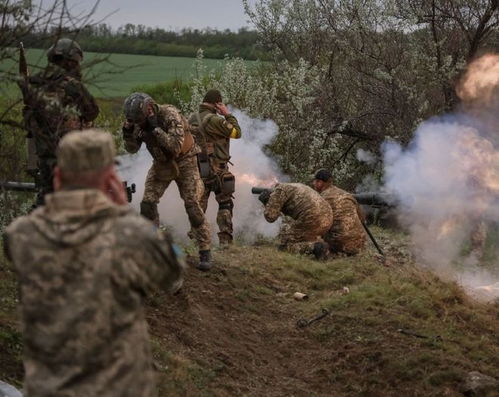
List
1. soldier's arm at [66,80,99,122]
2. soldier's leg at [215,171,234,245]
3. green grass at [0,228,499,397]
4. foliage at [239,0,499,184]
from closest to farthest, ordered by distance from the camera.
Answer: soldier's arm at [66,80,99,122] → green grass at [0,228,499,397] → soldier's leg at [215,171,234,245] → foliage at [239,0,499,184]

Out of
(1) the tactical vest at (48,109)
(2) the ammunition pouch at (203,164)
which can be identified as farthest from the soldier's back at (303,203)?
(1) the tactical vest at (48,109)

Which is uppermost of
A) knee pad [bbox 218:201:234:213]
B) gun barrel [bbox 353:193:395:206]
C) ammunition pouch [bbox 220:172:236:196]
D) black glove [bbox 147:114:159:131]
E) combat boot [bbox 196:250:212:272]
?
black glove [bbox 147:114:159:131]

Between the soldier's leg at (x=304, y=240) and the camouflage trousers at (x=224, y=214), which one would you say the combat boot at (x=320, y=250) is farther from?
the camouflage trousers at (x=224, y=214)

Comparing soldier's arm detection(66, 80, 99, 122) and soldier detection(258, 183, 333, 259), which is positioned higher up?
soldier's arm detection(66, 80, 99, 122)

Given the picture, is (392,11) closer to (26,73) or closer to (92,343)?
(26,73)

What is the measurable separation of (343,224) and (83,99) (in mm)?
6381

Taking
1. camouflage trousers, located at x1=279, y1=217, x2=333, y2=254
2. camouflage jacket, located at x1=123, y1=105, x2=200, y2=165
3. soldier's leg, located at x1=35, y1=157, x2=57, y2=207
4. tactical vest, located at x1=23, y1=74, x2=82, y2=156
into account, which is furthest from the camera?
camouflage trousers, located at x1=279, y1=217, x2=333, y2=254

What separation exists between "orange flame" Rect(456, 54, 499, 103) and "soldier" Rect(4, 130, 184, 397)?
13712 mm

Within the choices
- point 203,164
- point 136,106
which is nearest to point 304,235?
point 203,164

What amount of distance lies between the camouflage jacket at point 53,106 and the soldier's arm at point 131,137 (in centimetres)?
168

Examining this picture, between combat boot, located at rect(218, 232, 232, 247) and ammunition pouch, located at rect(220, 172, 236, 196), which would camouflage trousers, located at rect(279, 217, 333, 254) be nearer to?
combat boot, located at rect(218, 232, 232, 247)

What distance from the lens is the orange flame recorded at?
54.9 ft

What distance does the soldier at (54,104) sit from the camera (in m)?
5.91

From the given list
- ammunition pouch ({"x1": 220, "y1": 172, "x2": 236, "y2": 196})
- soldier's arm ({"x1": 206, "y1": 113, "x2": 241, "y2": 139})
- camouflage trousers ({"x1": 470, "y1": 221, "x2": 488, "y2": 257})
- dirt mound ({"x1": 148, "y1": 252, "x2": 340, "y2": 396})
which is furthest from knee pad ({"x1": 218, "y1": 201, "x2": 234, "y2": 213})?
camouflage trousers ({"x1": 470, "y1": 221, "x2": 488, "y2": 257})
